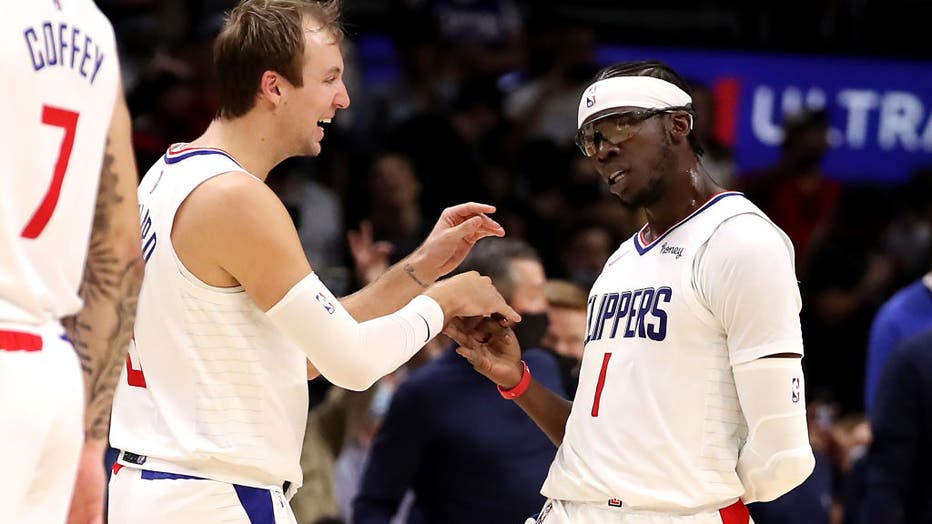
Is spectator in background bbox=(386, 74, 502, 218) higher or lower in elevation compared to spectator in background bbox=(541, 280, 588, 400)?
lower

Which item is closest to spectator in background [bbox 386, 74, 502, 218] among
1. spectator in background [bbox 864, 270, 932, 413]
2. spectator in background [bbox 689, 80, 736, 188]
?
spectator in background [bbox 689, 80, 736, 188]

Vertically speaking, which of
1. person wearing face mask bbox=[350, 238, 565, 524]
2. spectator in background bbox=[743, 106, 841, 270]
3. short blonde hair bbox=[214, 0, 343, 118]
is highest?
short blonde hair bbox=[214, 0, 343, 118]

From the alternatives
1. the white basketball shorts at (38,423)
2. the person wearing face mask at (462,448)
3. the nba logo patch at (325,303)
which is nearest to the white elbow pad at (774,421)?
the nba logo patch at (325,303)

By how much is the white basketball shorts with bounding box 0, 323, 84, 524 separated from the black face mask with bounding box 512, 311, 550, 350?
295cm

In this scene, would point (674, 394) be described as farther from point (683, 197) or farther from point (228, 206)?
point (228, 206)

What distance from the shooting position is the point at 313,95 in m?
4.48

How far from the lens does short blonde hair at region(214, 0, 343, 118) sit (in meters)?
4.43

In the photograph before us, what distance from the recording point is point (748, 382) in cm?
403

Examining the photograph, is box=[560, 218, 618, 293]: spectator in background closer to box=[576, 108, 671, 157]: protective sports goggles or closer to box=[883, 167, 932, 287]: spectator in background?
box=[883, 167, 932, 287]: spectator in background

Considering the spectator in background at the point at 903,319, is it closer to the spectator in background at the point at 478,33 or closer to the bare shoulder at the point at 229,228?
the bare shoulder at the point at 229,228

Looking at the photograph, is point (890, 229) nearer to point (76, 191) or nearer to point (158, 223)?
point (158, 223)

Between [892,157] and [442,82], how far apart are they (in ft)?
10.8

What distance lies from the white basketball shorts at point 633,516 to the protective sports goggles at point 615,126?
3.24 ft

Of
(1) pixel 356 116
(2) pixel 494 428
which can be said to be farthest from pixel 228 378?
(1) pixel 356 116
